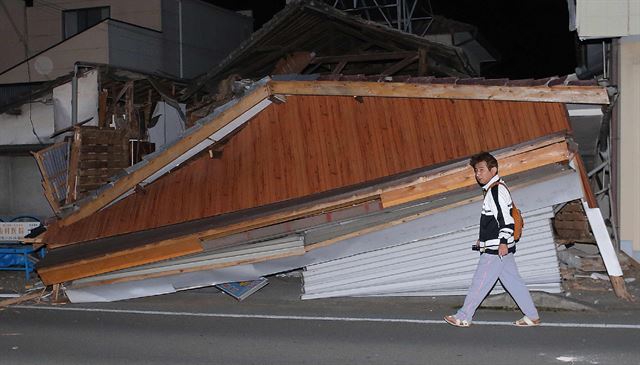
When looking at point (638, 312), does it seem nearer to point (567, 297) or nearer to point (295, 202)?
point (567, 297)

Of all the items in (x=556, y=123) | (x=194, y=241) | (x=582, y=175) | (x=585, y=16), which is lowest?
(x=194, y=241)

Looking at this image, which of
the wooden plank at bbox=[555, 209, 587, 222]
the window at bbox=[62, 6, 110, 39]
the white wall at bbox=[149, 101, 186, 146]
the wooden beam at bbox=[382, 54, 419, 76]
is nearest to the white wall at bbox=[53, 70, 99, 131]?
the white wall at bbox=[149, 101, 186, 146]

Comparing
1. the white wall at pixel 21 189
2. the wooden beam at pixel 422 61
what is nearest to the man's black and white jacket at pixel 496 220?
the wooden beam at pixel 422 61

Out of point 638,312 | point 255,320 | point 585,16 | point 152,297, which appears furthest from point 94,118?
point 638,312

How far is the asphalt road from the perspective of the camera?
734cm

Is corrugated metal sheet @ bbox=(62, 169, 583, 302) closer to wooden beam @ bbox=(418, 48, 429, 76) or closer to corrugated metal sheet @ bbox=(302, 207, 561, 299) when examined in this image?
corrugated metal sheet @ bbox=(302, 207, 561, 299)

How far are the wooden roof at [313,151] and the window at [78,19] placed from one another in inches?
564

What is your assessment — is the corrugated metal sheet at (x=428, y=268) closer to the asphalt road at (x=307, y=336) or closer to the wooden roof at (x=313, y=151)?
the asphalt road at (x=307, y=336)

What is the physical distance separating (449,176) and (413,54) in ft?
23.9

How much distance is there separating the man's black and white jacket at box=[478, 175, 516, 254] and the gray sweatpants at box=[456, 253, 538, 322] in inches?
4.4

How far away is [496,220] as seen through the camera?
805 cm

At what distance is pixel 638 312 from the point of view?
912 cm

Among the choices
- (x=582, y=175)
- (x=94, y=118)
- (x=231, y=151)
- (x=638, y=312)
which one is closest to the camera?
(x=638, y=312)

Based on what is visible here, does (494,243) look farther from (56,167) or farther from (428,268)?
(56,167)
